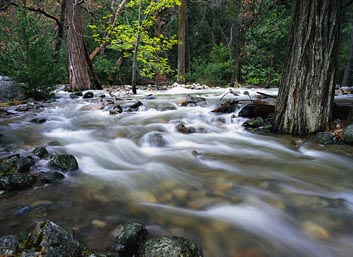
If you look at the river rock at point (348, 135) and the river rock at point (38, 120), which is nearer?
the river rock at point (348, 135)

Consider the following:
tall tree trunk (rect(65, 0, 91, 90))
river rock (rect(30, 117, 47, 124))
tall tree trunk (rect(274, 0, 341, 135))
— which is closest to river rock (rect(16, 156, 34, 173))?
river rock (rect(30, 117, 47, 124))

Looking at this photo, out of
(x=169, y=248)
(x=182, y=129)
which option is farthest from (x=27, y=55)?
(x=169, y=248)

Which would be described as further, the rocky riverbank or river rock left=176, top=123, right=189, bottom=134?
river rock left=176, top=123, right=189, bottom=134

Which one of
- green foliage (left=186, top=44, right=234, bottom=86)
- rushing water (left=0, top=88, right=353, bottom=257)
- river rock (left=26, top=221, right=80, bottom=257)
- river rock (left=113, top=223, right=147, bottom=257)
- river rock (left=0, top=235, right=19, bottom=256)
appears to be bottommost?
rushing water (left=0, top=88, right=353, bottom=257)

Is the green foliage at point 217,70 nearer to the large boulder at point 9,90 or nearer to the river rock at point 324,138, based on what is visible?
the large boulder at point 9,90

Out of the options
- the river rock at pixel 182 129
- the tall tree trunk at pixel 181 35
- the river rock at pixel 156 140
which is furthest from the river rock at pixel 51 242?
the tall tree trunk at pixel 181 35

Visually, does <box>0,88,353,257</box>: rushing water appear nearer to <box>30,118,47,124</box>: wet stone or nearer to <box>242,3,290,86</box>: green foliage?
<box>30,118,47,124</box>: wet stone

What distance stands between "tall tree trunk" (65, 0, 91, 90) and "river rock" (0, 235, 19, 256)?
10.1 m

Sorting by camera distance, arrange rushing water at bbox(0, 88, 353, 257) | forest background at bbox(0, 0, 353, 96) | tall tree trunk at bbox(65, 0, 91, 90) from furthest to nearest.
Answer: tall tree trunk at bbox(65, 0, 91, 90), forest background at bbox(0, 0, 353, 96), rushing water at bbox(0, 88, 353, 257)

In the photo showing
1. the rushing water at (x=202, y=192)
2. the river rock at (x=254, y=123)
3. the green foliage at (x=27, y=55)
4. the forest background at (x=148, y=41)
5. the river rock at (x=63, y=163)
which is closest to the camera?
the rushing water at (x=202, y=192)

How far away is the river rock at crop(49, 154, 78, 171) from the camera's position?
3.07 metres

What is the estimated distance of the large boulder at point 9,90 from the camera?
8.22 metres

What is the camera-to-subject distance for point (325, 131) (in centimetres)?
439

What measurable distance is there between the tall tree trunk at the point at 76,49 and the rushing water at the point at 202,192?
6.56 meters
